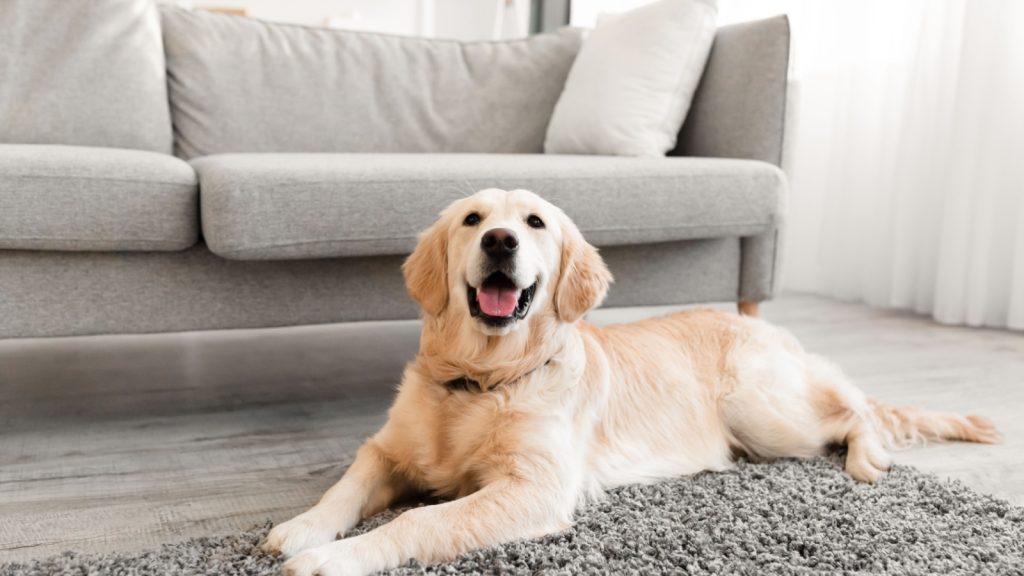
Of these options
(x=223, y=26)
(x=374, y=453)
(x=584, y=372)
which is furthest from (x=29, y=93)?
(x=584, y=372)

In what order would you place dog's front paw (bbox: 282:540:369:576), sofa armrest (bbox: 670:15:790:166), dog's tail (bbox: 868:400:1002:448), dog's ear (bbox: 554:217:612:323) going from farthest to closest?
1. sofa armrest (bbox: 670:15:790:166)
2. dog's tail (bbox: 868:400:1002:448)
3. dog's ear (bbox: 554:217:612:323)
4. dog's front paw (bbox: 282:540:369:576)

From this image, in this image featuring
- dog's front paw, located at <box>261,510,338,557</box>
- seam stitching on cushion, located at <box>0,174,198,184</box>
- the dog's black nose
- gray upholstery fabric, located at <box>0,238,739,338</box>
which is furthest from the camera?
gray upholstery fabric, located at <box>0,238,739,338</box>

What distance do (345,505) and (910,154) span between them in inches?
143

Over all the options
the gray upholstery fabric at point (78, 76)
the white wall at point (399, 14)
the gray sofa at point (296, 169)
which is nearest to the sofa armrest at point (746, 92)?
the gray sofa at point (296, 169)

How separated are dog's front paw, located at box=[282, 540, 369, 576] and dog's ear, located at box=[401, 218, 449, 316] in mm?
588

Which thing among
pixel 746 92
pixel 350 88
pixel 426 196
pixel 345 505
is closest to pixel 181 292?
pixel 426 196

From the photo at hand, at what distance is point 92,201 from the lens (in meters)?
2.02

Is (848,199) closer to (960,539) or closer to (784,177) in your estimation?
(784,177)

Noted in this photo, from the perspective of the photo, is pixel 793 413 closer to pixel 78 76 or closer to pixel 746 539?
pixel 746 539

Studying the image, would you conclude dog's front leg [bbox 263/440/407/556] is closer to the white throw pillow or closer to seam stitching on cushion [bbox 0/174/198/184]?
seam stitching on cushion [bbox 0/174/198/184]

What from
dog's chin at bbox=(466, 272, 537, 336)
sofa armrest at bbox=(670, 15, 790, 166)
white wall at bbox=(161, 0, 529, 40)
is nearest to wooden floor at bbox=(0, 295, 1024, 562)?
dog's chin at bbox=(466, 272, 537, 336)

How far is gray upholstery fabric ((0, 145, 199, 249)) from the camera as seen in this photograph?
1.96 metres

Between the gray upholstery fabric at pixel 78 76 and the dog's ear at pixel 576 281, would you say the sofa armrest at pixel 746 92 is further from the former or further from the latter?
the gray upholstery fabric at pixel 78 76

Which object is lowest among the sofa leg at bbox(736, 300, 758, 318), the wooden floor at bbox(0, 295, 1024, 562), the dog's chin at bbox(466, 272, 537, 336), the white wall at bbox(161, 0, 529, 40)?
the wooden floor at bbox(0, 295, 1024, 562)
